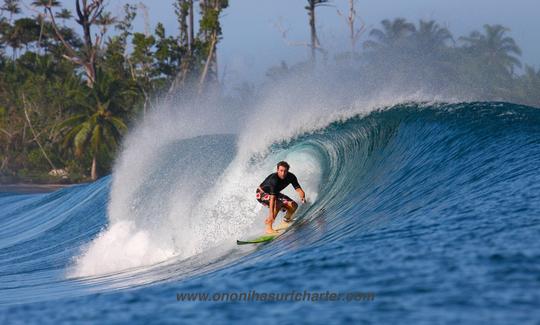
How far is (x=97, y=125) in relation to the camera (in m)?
42.9

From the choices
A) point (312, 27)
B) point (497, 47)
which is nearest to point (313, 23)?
point (312, 27)

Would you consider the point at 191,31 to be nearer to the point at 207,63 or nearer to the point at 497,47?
the point at 207,63

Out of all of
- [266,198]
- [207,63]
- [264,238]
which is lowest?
[264,238]

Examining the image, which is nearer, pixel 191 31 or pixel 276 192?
pixel 276 192

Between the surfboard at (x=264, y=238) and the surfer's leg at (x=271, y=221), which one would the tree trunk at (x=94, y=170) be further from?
the surfboard at (x=264, y=238)

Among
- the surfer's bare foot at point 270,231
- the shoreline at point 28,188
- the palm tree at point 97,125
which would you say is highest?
the palm tree at point 97,125

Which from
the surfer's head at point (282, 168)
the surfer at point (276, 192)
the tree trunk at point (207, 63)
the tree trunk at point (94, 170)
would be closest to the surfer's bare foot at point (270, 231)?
the surfer at point (276, 192)

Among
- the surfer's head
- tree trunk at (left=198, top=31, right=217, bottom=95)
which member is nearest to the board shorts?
the surfer's head

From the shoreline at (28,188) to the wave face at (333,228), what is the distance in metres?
20.4

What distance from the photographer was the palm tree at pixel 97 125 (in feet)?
141

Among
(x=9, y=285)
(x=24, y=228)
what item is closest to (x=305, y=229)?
(x=9, y=285)

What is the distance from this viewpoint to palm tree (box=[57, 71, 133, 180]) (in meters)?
42.8

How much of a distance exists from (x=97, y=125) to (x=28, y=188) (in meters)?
5.65

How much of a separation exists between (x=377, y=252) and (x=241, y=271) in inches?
47.4
